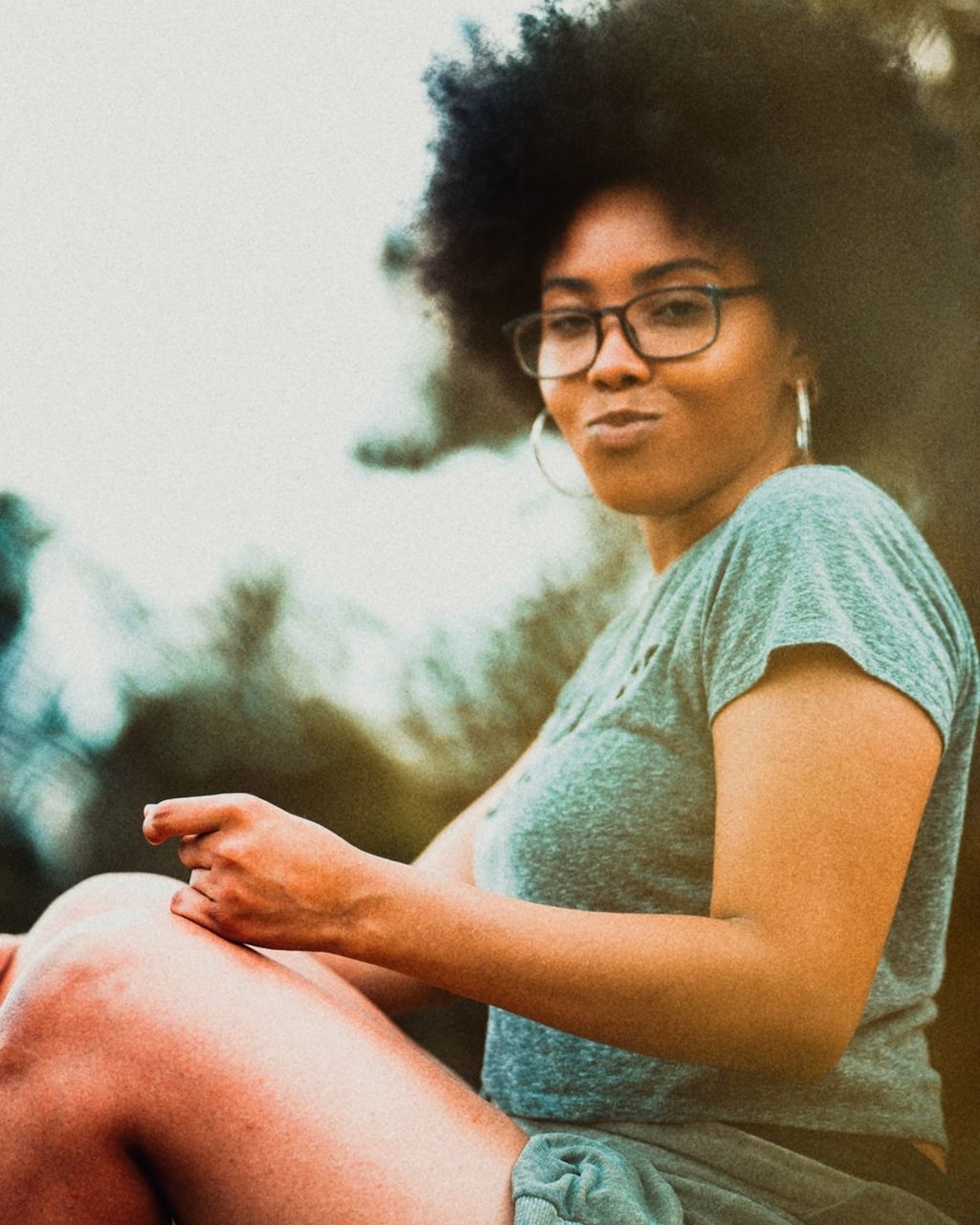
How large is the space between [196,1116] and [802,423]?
831 millimetres

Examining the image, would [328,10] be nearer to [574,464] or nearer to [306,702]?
[574,464]

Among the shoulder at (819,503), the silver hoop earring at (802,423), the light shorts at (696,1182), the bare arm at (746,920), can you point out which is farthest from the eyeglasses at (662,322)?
the light shorts at (696,1182)

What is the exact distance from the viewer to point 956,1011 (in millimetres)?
1414

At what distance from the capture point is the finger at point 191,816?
0.86 meters

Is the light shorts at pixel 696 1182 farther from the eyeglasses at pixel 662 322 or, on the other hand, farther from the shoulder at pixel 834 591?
the eyeglasses at pixel 662 322

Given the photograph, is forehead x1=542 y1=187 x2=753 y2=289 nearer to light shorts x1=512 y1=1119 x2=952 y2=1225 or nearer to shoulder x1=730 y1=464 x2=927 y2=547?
shoulder x1=730 y1=464 x2=927 y2=547

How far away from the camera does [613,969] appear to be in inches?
32.2

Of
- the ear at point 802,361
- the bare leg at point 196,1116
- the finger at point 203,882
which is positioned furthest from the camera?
the ear at point 802,361

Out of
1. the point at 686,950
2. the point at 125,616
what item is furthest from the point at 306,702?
the point at 686,950

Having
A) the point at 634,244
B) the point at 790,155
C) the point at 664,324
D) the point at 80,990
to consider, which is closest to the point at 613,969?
the point at 80,990

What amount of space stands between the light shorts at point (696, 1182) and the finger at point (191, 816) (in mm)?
307

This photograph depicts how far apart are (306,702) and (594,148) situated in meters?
0.94

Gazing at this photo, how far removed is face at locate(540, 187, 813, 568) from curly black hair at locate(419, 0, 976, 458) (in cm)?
4

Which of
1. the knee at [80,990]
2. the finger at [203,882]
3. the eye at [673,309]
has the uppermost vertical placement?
the eye at [673,309]
